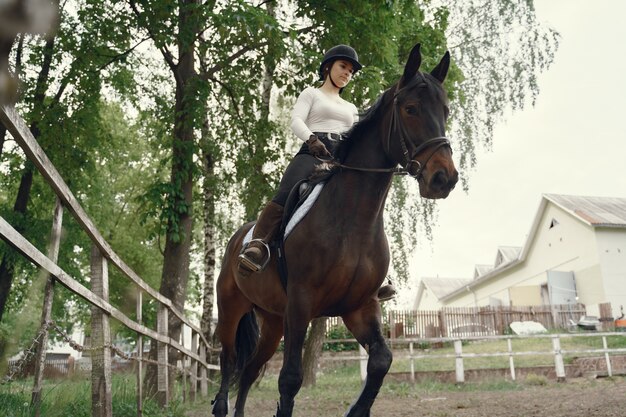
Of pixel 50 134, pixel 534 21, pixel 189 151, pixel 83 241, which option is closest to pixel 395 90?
pixel 189 151

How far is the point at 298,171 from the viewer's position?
479 cm

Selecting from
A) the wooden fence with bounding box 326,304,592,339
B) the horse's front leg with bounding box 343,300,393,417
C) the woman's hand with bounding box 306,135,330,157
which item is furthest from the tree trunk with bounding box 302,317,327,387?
the wooden fence with bounding box 326,304,592,339

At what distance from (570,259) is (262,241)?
30557 mm

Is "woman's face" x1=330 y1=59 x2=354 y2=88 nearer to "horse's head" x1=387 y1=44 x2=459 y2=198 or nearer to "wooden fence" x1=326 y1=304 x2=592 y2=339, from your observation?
"horse's head" x1=387 y1=44 x2=459 y2=198

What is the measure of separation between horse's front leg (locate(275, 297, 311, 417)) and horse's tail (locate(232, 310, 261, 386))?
211 centimetres

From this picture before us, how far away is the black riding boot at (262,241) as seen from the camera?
4.34m

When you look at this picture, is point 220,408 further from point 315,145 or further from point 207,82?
point 207,82

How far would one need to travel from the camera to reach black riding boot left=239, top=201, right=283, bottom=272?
14.2 feet

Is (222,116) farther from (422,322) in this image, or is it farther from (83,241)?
(422,322)

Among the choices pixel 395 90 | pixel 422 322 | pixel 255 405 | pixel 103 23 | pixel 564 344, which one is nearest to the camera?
pixel 395 90

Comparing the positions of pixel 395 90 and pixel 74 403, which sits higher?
pixel 395 90

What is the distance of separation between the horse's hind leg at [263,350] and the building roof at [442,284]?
4684 cm

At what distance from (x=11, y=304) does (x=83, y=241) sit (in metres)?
7.12

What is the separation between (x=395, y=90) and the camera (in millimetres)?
4074
